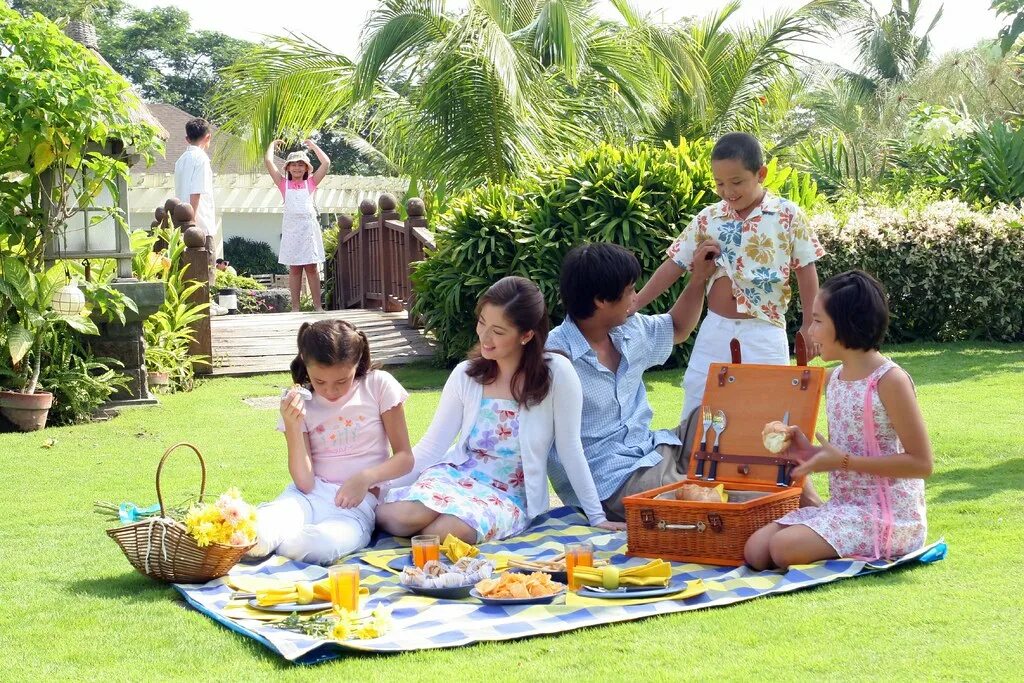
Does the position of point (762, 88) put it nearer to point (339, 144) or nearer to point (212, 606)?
point (212, 606)

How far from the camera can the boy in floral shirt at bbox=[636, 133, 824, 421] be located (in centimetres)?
553

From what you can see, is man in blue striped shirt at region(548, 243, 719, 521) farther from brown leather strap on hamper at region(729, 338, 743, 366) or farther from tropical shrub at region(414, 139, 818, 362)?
tropical shrub at region(414, 139, 818, 362)

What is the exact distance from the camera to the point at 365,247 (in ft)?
53.0

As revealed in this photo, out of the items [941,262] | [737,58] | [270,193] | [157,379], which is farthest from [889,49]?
[157,379]

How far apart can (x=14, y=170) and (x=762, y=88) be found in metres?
13.4

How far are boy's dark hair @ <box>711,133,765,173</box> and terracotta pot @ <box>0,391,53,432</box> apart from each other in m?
5.41

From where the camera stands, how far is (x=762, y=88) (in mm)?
19328

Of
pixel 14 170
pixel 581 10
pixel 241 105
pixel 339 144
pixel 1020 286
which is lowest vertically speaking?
pixel 1020 286

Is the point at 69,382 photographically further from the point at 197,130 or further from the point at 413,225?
the point at 413,225

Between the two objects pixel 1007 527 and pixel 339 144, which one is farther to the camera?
pixel 339 144

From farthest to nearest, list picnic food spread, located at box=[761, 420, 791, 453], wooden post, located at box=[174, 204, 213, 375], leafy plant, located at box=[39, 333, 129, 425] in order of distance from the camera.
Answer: wooden post, located at box=[174, 204, 213, 375] → leafy plant, located at box=[39, 333, 129, 425] → picnic food spread, located at box=[761, 420, 791, 453]

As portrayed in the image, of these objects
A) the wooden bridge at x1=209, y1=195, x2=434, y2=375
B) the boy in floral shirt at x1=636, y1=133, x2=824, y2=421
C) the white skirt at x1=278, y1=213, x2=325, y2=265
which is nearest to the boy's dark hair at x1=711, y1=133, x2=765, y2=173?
the boy in floral shirt at x1=636, y1=133, x2=824, y2=421

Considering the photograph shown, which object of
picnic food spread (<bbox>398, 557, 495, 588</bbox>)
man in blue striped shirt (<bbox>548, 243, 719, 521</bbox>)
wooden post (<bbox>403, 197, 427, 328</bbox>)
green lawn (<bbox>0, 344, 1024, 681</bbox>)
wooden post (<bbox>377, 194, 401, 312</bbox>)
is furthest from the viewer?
wooden post (<bbox>377, 194, 401, 312</bbox>)

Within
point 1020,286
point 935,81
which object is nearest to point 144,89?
point 935,81
